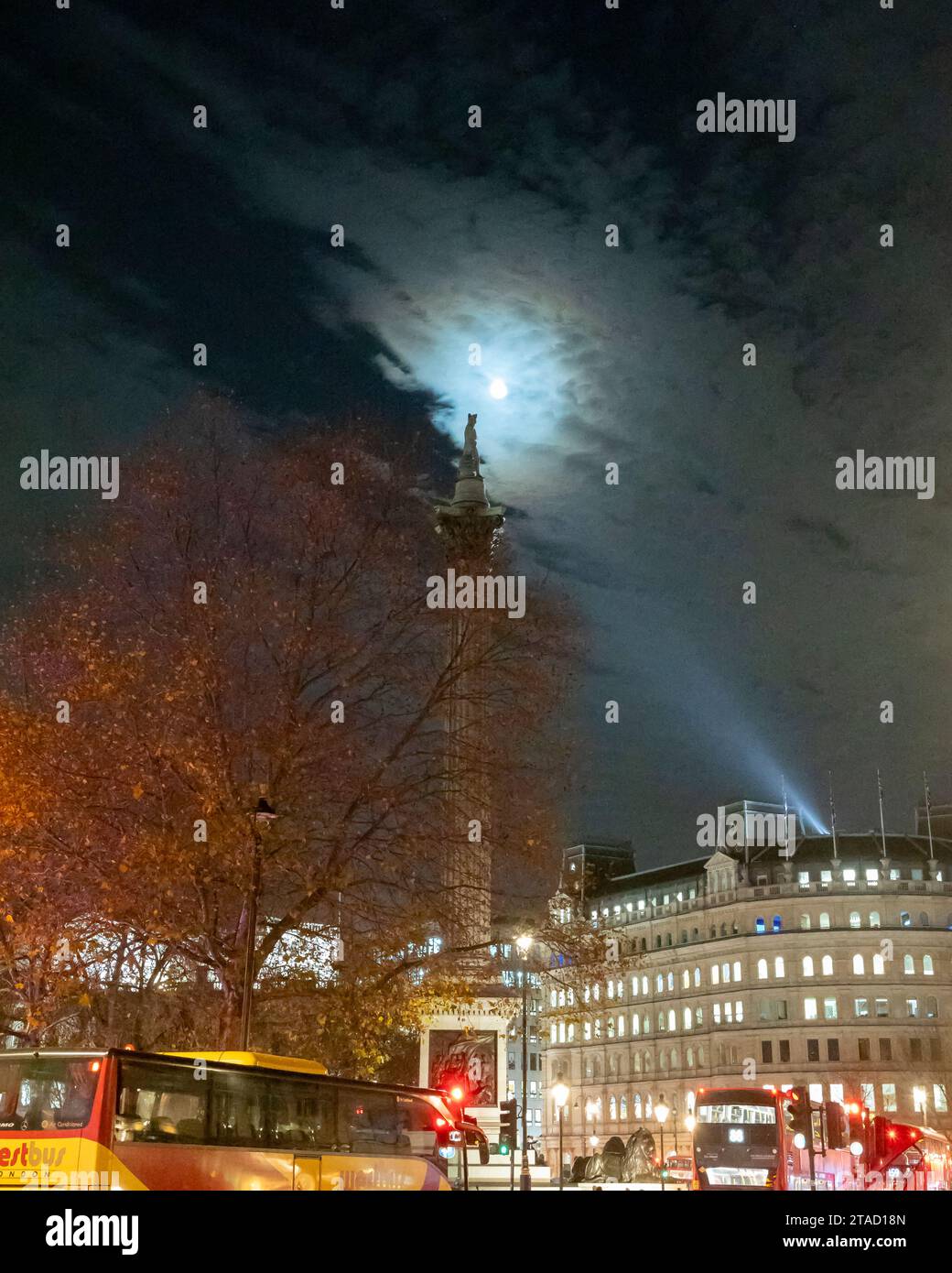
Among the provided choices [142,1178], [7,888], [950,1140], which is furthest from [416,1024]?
[950,1140]

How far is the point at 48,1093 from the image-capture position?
1645cm

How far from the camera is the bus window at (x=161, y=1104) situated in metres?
16.5

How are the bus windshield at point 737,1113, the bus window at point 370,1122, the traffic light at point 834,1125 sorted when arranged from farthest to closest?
the bus windshield at point 737,1113, the traffic light at point 834,1125, the bus window at point 370,1122

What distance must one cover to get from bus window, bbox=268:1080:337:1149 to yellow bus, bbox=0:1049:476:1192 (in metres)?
0.02

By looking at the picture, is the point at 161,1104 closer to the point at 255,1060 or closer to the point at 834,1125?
the point at 255,1060

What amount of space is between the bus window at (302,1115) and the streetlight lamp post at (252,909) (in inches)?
77.0

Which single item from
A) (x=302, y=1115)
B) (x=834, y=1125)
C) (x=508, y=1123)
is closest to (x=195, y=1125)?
(x=302, y=1115)

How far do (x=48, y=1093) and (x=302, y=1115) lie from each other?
4.59 metres

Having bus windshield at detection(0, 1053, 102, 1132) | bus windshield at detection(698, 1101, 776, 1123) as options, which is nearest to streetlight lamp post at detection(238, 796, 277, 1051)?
bus windshield at detection(0, 1053, 102, 1132)

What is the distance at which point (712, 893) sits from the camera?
379ft

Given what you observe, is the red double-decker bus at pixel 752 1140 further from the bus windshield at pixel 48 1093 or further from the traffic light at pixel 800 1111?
the bus windshield at pixel 48 1093

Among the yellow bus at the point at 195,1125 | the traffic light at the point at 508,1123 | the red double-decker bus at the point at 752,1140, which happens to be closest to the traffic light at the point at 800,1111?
the red double-decker bus at the point at 752,1140

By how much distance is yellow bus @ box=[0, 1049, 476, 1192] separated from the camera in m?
16.1

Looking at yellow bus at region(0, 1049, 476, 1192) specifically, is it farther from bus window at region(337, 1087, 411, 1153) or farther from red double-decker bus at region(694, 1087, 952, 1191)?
red double-decker bus at region(694, 1087, 952, 1191)
